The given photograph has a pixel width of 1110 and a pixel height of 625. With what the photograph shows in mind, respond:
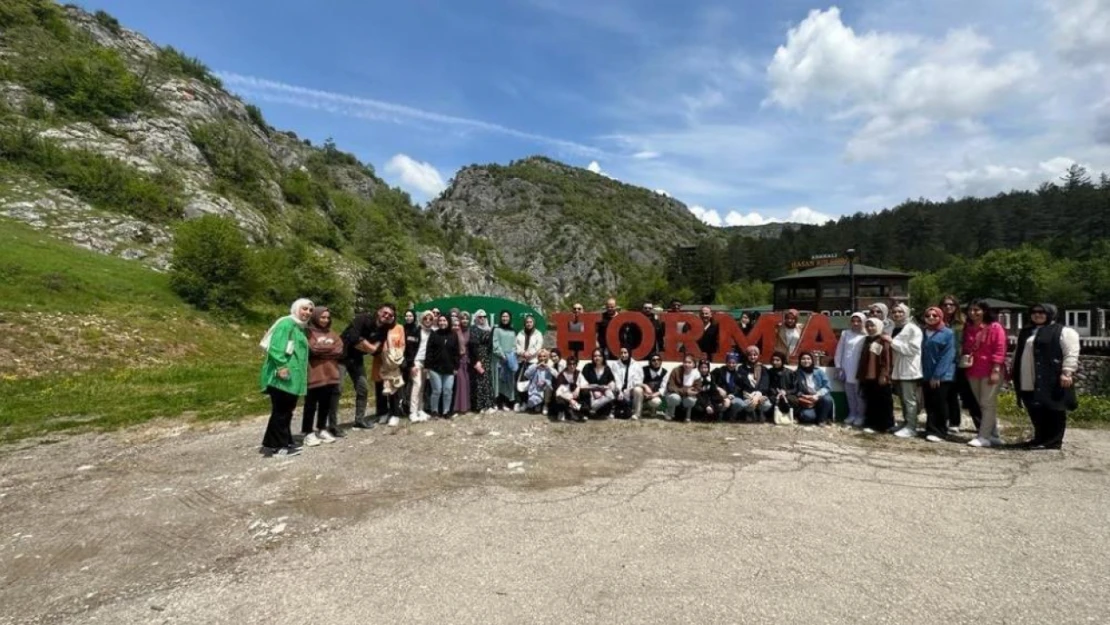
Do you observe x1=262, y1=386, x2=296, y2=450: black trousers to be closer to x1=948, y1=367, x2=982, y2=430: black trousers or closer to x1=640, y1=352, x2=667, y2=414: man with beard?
x1=640, y1=352, x2=667, y2=414: man with beard

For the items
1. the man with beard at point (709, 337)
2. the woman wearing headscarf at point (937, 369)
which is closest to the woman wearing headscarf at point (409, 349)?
the man with beard at point (709, 337)

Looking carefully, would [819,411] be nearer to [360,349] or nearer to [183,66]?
[360,349]

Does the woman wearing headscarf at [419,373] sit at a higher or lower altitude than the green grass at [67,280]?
lower

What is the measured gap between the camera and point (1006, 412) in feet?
32.8

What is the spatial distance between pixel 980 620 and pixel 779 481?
282cm

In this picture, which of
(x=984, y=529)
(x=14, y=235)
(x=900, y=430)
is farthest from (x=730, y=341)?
(x=14, y=235)

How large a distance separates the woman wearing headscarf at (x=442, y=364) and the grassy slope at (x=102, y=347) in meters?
4.39

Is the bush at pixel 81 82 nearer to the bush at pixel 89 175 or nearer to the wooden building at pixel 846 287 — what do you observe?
the bush at pixel 89 175

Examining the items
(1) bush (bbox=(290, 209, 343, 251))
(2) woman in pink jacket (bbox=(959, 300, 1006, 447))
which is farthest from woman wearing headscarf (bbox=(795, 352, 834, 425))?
(1) bush (bbox=(290, 209, 343, 251))

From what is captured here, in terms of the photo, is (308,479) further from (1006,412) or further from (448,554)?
(1006,412)

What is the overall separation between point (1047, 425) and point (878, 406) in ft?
6.60

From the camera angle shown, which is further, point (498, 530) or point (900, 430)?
point (900, 430)

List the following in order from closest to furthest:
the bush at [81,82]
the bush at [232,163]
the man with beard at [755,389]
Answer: the man with beard at [755,389]
the bush at [81,82]
the bush at [232,163]

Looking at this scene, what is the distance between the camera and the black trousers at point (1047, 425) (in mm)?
7234
